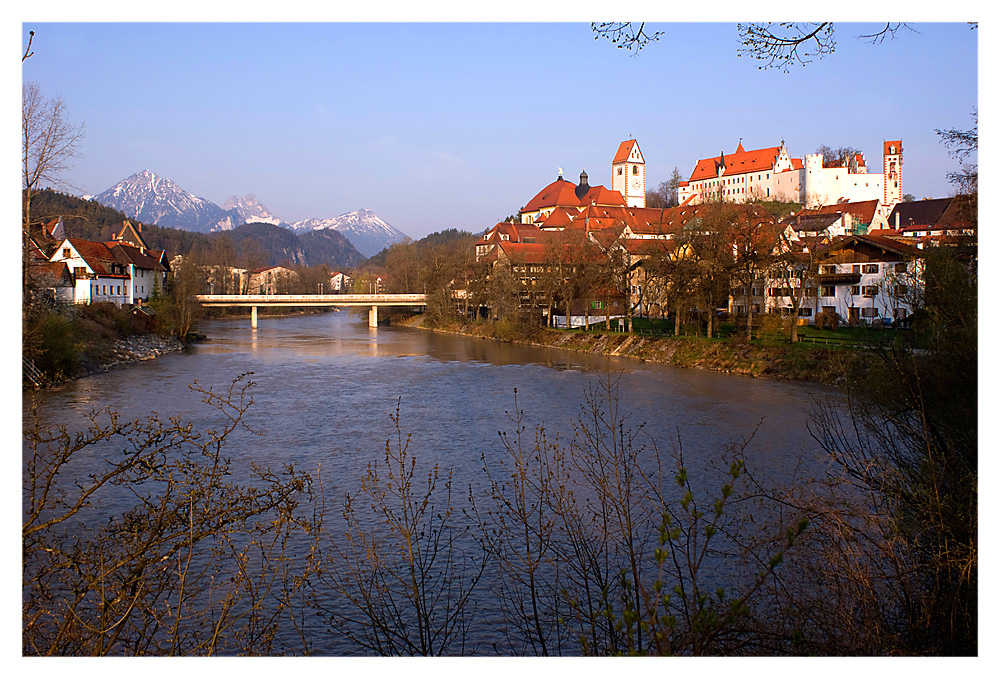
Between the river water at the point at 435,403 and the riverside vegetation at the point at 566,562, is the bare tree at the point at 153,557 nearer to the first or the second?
the riverside vegetation at the point at 566,562

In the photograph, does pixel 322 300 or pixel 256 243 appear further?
pixel 256 243

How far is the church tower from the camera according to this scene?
69.6 meters

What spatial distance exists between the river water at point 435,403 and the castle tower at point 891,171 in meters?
47.3

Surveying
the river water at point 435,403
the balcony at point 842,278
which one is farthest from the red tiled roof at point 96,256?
the balcony at point 842,278

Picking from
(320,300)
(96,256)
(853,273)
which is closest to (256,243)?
(320,300)

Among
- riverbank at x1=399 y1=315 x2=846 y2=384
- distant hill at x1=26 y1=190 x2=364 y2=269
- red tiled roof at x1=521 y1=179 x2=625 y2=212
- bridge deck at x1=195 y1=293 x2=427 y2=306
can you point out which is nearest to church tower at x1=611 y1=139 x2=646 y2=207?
red tiled roof at x1=521 y1=179 x2=625 y2=212

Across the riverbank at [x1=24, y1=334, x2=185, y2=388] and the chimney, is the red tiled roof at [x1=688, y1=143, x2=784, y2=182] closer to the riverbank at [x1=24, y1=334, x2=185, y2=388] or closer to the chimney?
the chimney

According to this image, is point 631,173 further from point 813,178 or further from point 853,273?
point 853,273

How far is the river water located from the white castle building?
142 feet

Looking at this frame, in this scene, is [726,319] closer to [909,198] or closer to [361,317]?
[361,317]

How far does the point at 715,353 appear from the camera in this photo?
21.6 meters

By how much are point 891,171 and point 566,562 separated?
218 ft

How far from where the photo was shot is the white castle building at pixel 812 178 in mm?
61312

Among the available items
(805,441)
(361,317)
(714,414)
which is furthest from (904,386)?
(361,317)
